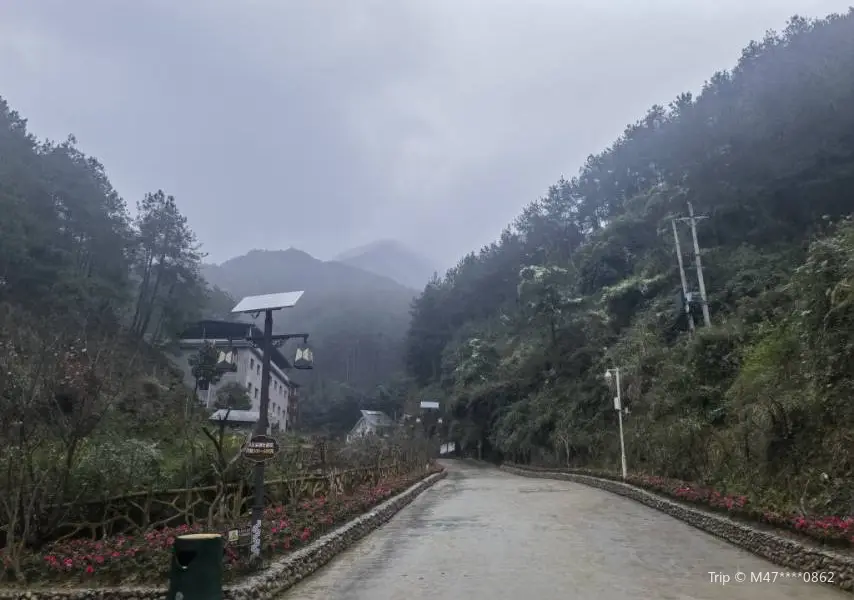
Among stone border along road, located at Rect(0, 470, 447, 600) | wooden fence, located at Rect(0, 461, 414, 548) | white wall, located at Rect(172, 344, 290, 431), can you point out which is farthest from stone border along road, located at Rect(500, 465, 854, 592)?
white wall, located at Rect(172, 344, 290, 431)

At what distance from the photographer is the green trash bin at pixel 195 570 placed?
5.41m

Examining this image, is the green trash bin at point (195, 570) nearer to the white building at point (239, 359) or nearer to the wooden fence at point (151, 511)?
the wooden fence at point (151, 511)

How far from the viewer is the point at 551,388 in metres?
31.1

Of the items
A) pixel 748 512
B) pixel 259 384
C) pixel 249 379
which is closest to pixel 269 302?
pixel 748 512

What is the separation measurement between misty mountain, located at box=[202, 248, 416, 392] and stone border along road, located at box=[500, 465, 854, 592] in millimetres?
39138

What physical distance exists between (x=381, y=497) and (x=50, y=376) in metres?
7.32

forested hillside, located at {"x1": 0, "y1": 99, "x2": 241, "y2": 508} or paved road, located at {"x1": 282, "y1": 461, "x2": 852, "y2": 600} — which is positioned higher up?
forested hillside, located at {"x1": 0, "y1": 99, "x2": 241, "y2": 508}

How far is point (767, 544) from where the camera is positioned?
8.11m

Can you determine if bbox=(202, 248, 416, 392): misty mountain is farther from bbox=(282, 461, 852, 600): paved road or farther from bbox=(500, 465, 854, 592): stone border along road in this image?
bbox=(500, 465, 854, 592): stone border along road

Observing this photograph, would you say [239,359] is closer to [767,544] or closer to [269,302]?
[269,302]

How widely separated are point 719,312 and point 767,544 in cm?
1568

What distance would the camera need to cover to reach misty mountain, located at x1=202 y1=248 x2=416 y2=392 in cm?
7206

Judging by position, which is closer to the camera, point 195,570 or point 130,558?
point 195,570

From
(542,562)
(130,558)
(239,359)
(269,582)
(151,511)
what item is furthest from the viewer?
(239,359)
